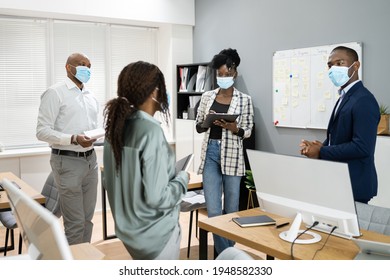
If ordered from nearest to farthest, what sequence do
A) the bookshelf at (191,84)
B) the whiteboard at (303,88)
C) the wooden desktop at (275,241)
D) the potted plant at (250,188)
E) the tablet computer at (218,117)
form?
the wooden desktop at (275,241) → the tablet computer at (218,117) → the whiteboard at (303,88) → the potted plant at (250,188) → the bookshelf at (191,84)

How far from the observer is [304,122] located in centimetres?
404

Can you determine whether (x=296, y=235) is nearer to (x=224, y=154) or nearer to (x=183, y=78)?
(x=224, y=154)

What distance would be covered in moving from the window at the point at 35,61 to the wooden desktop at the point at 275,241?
11.2ft

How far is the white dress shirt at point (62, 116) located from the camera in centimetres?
305

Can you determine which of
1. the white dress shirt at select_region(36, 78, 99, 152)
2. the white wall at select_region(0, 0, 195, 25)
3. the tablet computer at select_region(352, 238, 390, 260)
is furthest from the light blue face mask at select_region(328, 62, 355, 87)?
the white wall at select_region(0, 0, 195, 25)

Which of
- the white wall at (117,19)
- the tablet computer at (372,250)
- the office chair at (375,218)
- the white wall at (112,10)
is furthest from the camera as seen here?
the white wall at (117,19)

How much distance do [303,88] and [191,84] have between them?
158 cm

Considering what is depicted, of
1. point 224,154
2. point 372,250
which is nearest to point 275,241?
point 372,250

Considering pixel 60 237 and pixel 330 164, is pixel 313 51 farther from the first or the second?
pixel 60 237

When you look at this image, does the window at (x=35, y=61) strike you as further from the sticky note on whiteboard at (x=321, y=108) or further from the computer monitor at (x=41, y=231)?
the computer monitor at (x=41, y=231)

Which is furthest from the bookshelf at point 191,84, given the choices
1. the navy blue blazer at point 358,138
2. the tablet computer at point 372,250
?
the tablet computer at point 372,250

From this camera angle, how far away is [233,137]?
3150 millimetres

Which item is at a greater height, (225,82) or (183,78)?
(183,78)
